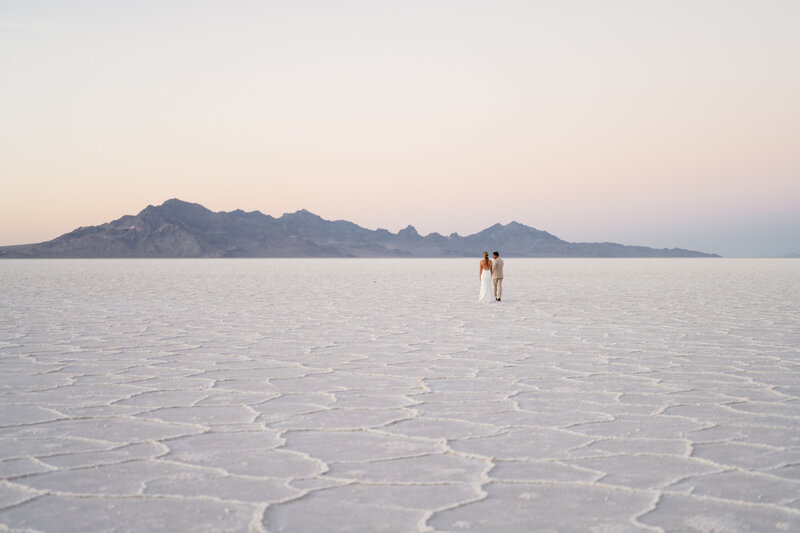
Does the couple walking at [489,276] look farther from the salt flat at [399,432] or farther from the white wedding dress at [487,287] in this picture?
the salt flat at [399,432]

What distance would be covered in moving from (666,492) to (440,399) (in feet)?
6.40

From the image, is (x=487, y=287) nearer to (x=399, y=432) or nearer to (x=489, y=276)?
(x=489, y=276)

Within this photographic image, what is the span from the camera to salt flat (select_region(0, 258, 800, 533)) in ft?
8.68

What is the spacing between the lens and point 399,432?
380 cm

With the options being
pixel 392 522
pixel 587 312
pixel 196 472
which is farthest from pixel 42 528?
pixel 587 312

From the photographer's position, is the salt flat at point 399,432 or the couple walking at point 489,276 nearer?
the salt flat at point 399,432

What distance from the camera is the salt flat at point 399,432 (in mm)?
2645

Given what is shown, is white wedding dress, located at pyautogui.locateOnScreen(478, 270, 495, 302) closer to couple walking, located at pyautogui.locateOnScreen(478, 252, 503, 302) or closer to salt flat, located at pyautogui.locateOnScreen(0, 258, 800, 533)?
couple walking, located at pyautogui.locateOnScreen(478, 252, 503, 302)

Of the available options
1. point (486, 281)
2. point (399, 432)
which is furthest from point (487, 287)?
point (399, 432)

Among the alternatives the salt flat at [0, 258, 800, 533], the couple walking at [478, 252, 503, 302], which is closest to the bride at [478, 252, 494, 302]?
the couple walking at [478, 252, 503, 302]

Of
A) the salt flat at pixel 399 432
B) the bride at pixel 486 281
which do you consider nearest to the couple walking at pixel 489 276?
the bride at pixel 486 281

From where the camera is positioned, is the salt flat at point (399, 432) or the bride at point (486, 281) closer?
the salt flat at point (399, 432)

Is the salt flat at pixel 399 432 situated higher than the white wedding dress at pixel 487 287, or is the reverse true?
the white wedding dress at pixel 487 287

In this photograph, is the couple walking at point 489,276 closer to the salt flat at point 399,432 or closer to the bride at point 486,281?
the bride at point 486,281
